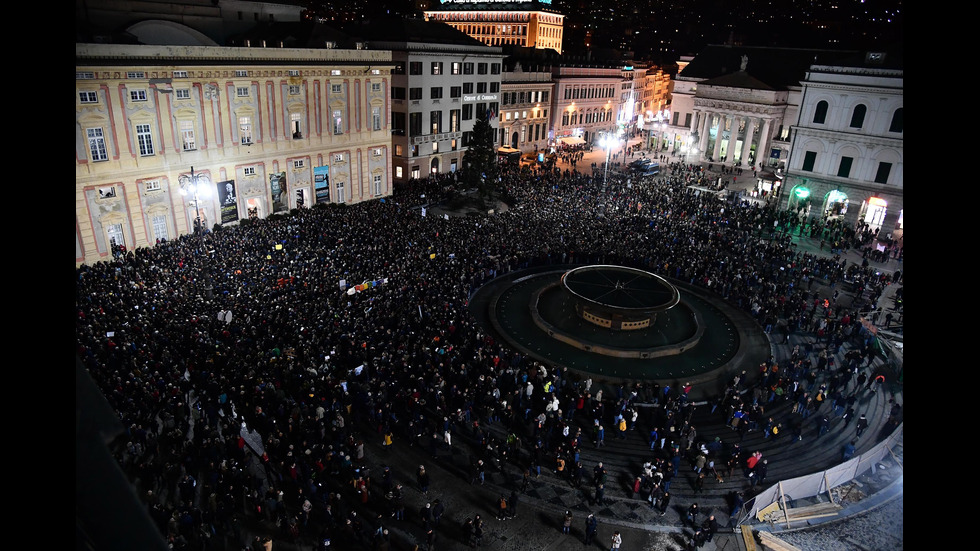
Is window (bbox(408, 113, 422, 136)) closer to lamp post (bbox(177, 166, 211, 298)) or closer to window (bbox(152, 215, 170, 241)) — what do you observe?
lamp post (bbox(177, 166, 211, 298))

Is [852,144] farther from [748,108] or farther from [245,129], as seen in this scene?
[245,129]

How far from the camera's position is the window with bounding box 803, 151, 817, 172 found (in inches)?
1937

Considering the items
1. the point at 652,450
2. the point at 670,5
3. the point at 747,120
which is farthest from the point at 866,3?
the point at 652,450

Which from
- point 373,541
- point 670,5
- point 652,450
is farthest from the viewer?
point 670,5

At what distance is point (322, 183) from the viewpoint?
1741 inches

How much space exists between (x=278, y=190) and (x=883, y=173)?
155ft

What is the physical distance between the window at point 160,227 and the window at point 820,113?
51249 mm

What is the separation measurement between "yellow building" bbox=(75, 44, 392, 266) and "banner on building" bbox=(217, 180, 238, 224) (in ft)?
0.22

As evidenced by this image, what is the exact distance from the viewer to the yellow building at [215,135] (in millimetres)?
31219

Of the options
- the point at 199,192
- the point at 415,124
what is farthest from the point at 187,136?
the point at 415,124

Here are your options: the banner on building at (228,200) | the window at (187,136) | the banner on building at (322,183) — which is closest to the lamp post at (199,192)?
the banner on building at (228,200)
